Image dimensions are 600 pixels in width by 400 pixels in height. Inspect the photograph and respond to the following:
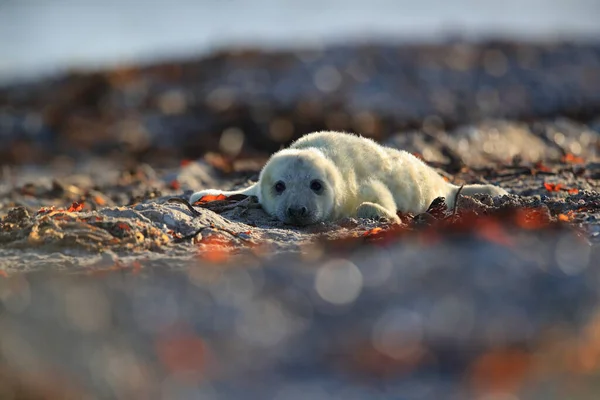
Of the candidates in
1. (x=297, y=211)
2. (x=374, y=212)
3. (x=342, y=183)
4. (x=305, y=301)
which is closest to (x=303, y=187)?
(x=297, y=211)

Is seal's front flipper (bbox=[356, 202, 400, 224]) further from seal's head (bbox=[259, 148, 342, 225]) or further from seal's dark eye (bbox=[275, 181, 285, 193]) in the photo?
seal's dark eye (bbox=[275, 181, 285, 193])

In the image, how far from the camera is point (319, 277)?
4348mm

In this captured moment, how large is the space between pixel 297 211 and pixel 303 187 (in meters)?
0.23

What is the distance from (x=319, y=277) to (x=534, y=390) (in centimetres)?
125

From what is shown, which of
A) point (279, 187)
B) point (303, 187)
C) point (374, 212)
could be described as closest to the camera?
point (374, 212)

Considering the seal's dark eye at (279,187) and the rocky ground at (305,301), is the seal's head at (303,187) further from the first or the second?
the rocky ground at (305,301)

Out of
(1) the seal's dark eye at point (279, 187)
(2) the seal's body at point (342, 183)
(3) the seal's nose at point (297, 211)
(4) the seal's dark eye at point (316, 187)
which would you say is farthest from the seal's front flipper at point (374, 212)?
(1) the seal's dark eye at point (279, 187)

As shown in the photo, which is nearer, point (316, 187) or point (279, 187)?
point (316, 187)

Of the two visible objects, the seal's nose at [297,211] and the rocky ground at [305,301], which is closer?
the rocky ground at [305,301]

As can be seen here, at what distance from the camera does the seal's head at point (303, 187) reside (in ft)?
22.2

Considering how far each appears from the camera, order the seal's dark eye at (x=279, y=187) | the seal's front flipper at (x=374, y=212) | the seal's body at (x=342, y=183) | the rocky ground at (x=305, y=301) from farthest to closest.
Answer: the seal's dark eye at (x=279, y=187)
the seal's body at (x=342, y=183)
the seal's front flipper at (x=374, y=212)
the rocky ground at (x=305, y=301)

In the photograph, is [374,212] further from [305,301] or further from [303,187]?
[305,301]

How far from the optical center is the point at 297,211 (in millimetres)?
6730

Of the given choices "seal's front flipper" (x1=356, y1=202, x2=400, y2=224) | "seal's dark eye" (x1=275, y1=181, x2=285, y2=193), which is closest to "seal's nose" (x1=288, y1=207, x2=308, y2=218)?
"seal's dark eye" (x1=275, y1=181, x2=285, y2=193)
